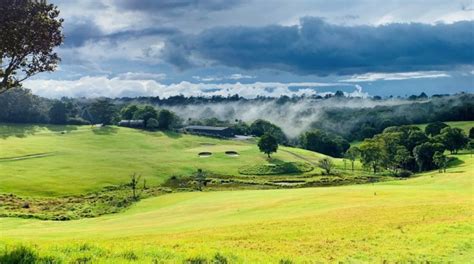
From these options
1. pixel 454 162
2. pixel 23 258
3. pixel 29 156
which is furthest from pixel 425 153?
pixel 23 258

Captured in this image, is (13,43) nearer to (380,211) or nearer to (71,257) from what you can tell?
(71,257)

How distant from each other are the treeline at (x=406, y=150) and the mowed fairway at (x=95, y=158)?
88.5 ft

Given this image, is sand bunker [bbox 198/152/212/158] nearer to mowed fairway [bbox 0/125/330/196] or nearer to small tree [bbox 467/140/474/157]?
mowed fairway [bbox 0/125/330/196]

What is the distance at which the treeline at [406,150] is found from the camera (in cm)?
15350

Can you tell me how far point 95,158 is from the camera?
473ft

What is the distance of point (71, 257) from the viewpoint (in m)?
17.5

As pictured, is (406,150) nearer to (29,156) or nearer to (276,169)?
(276,169)

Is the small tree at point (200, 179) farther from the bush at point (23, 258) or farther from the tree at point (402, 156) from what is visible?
the bush at point (23, 258)

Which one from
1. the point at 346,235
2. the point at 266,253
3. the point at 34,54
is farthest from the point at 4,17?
the point at 346,235

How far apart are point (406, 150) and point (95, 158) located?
102m

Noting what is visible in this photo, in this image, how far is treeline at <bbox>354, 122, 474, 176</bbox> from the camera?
15350cm

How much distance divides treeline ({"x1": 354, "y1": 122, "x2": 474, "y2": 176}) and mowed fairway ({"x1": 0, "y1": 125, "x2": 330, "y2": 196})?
88.5ft

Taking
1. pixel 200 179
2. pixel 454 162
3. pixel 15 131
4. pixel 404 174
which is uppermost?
pixel 15 131

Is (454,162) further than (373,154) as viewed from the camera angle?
No
